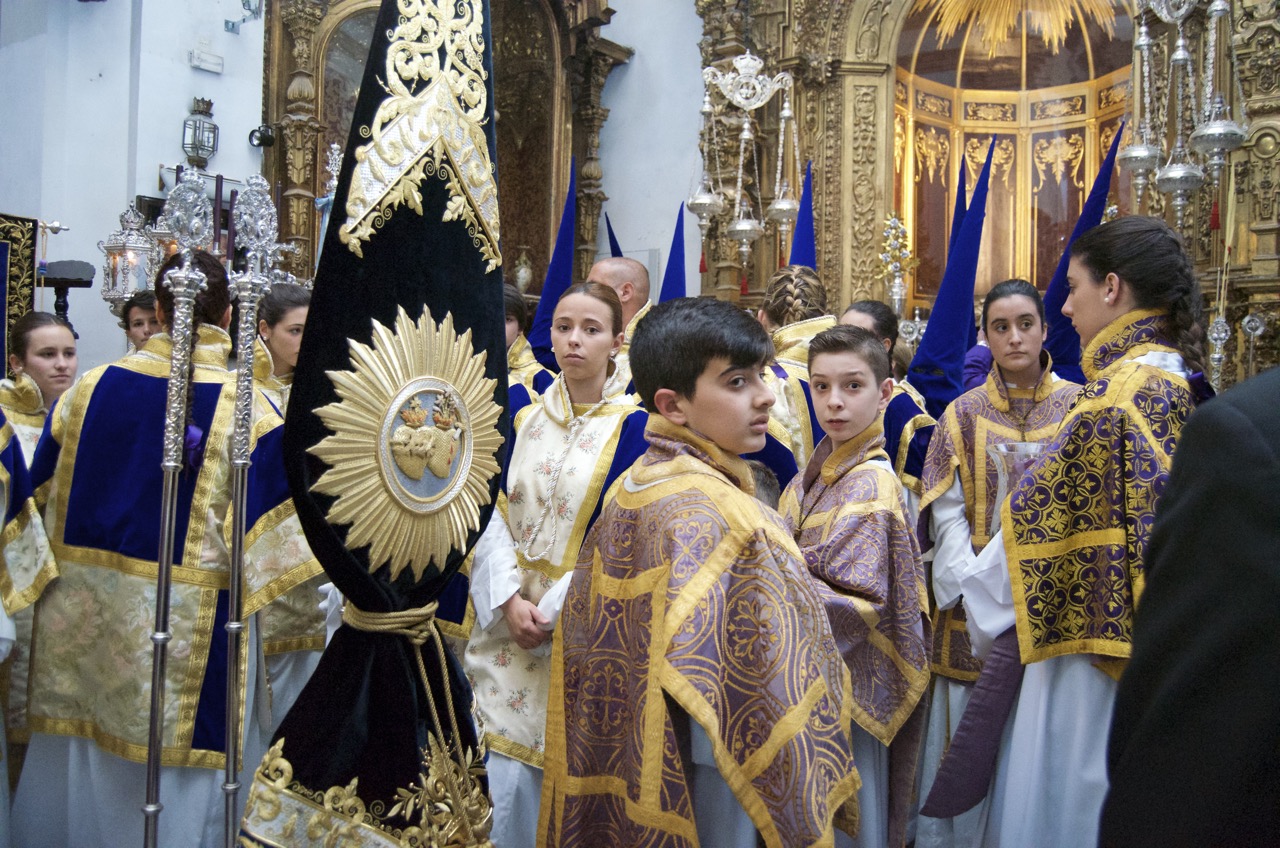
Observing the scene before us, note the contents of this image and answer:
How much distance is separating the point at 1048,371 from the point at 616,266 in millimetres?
1703

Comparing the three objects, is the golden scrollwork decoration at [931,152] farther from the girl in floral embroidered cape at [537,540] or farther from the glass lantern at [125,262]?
the girl in floral embroidered cape at [537,540]

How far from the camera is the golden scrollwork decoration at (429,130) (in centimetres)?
160

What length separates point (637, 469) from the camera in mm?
1957

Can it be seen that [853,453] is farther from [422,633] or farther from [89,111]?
[89,111]

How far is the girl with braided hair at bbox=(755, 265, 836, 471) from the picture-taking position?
3781 millimetres

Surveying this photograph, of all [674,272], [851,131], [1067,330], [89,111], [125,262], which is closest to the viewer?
[1067,330]

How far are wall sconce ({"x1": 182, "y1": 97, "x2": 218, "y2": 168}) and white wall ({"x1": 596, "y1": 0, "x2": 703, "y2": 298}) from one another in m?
4.32

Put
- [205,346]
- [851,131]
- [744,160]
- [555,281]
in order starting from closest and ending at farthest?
[205,346] → [555,281] → [744,160] → [851,131]

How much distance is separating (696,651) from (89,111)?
714 centimetres

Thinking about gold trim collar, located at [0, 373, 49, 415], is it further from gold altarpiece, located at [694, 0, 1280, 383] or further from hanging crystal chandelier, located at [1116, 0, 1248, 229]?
gold altarpiece, located at [694, 0, 1280, 383]

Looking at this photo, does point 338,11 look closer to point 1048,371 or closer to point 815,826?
point 1048,371

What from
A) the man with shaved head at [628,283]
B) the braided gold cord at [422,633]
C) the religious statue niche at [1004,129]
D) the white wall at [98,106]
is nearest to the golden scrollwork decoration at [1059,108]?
the religious statue niche at [1004,129]

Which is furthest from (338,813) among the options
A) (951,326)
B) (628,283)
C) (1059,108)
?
(1059,108)

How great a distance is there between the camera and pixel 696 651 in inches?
65.0
